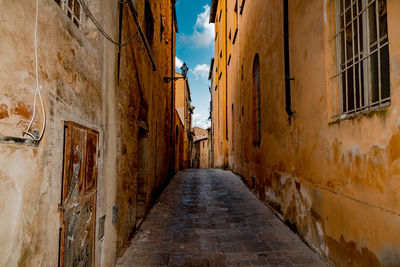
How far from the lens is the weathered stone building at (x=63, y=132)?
1.28 m

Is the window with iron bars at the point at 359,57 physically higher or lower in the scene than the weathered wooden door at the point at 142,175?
higher

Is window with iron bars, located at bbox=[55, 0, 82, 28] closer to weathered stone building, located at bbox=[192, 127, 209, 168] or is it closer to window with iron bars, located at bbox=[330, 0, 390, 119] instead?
window with iron bars, located at bbox=[330, 0, 390, 119]

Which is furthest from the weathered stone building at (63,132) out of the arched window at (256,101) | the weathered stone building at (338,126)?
the arched window at (256,101)

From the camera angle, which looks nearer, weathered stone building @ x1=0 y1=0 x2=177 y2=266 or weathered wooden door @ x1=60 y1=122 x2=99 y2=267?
weathered stone building @ x1=0 y1=0 x2=177 y2=266

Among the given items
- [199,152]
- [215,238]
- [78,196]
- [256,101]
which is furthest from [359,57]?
[199,152]

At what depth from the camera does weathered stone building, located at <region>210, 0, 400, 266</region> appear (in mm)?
2035

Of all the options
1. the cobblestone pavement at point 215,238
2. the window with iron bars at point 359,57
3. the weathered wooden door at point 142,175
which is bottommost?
the cobblestone pavement at point 215,238

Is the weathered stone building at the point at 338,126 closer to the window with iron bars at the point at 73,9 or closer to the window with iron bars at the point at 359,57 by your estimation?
the window with iron bars at the point at 359,57

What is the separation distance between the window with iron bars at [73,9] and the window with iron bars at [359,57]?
2.78 metres

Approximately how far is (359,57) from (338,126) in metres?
0.77

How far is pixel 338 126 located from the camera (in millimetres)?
2787

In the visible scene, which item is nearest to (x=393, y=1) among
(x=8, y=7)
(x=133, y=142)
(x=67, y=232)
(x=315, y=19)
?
(x=315, y=19)

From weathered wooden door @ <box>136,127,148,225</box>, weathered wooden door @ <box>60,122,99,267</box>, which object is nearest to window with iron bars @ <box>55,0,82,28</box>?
weathered wooden door @ <box>60,122,99,267</box>

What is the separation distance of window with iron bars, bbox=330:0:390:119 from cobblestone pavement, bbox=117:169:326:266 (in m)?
2.08
